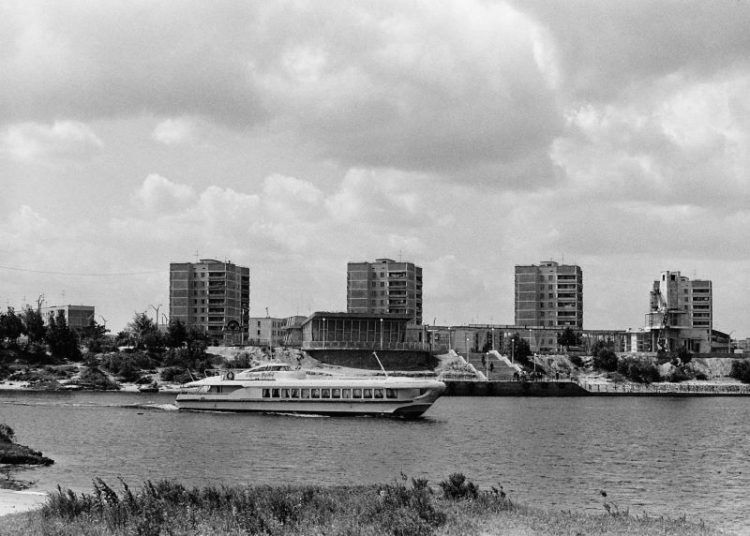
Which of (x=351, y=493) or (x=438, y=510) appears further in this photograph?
(x=351, y=493)

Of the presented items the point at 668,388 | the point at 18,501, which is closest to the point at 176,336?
the point at 668,388

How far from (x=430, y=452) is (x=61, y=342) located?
12744 cm

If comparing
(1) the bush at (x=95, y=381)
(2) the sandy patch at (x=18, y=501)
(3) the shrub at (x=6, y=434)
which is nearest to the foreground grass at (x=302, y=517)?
(2) the sandy patch at (x=18, y=501)

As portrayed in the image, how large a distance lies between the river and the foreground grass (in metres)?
10.1

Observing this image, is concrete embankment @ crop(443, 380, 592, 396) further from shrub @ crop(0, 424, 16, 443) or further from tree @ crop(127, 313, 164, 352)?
shrub @ crop(0, 424, 16, 443)

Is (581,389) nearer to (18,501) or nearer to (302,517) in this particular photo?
(18,501)

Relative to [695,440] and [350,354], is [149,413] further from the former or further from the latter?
[350,354]

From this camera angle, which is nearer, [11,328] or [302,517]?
[302,517]

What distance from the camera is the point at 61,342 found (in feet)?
590

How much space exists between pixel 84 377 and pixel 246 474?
11536 centimetres

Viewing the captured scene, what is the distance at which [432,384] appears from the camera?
100 m

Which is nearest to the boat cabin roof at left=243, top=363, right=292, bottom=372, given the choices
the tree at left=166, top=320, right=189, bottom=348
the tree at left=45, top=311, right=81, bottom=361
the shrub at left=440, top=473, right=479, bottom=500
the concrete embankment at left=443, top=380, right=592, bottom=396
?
the concrete embankment at left=443, top=380, right=592, bottom=396

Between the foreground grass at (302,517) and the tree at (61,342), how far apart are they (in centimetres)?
15622

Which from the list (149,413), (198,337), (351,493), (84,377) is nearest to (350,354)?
(198,337)
